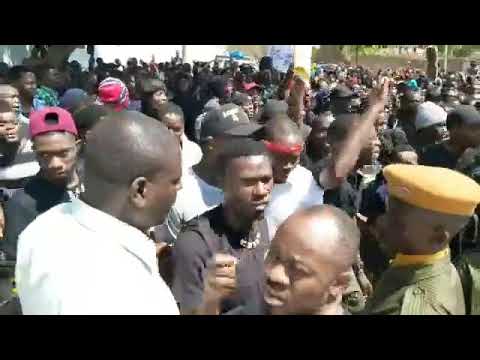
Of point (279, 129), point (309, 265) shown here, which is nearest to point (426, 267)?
point (309, 265)

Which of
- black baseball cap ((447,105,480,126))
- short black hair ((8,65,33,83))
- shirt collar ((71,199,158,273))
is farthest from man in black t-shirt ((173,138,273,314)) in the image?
short black hair ((8,65,33,83))

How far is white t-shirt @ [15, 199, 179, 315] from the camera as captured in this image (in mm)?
1609

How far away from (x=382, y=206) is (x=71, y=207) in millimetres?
2447

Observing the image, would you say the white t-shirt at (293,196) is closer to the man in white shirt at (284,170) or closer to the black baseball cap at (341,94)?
the man in white shirt at (284,170)

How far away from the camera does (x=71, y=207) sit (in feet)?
6.17

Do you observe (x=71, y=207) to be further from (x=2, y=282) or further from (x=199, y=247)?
(x=2, y=282)

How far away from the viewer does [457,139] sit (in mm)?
5188

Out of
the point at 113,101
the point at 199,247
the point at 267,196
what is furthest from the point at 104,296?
the point at 113,101

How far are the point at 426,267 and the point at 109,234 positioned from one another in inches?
41.7

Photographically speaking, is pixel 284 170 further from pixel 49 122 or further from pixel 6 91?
pixel 6 91

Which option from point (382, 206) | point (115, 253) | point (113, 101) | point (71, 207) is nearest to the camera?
point (115, 253)

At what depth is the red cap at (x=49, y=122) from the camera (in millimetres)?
3557

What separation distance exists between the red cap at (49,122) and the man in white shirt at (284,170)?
3.45ft

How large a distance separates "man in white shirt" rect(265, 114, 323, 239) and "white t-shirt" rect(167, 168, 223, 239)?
0.97 feet
